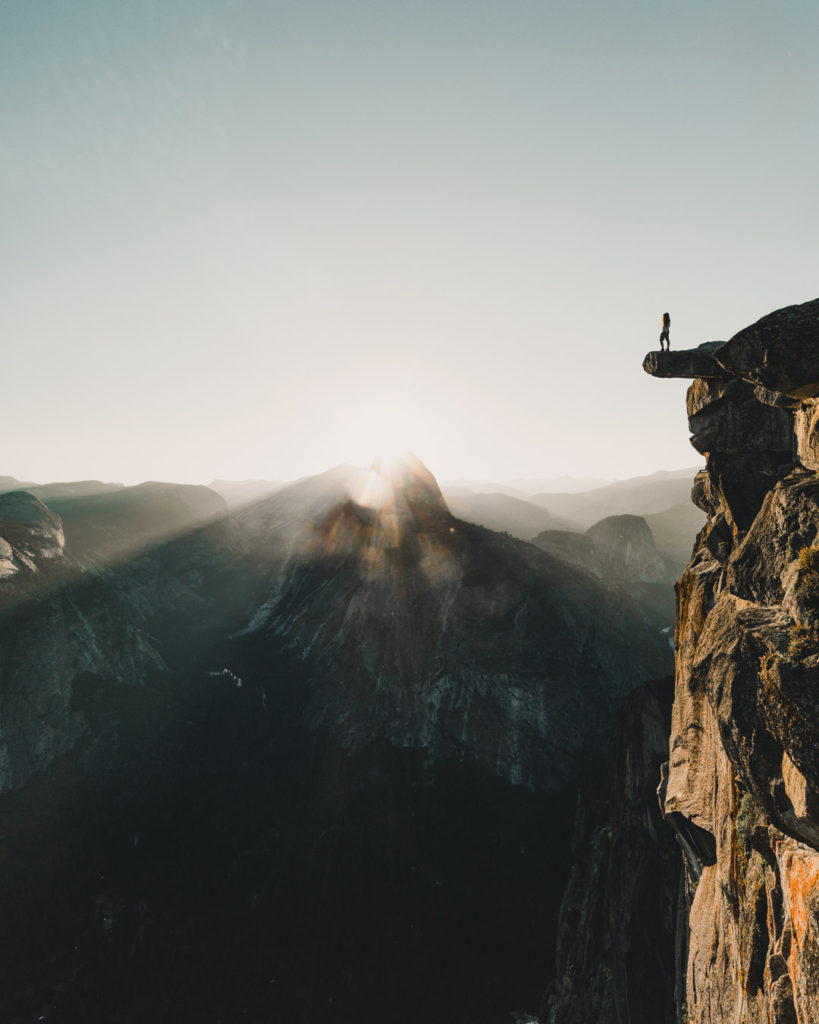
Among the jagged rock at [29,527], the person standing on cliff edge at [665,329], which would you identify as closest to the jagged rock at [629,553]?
the person standing on cliff edge at [665,329]

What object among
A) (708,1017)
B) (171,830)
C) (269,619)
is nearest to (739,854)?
(708,1017)

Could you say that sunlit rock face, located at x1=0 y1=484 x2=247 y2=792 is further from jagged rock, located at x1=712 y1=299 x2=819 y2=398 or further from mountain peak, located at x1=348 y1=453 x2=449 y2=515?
jagged rock, located at x1=712 y1=299 x2=819 y2=398

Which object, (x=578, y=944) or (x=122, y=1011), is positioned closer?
(x=578, y=944)

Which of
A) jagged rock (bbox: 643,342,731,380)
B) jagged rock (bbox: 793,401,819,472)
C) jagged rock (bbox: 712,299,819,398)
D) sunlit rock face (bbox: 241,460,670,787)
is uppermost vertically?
jagged rock (bbox: 643,342,731,380)

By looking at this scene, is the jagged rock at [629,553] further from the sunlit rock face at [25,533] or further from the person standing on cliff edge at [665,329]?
the sunlit rock face at [25,533]

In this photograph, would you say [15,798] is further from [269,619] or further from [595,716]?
[595,716]

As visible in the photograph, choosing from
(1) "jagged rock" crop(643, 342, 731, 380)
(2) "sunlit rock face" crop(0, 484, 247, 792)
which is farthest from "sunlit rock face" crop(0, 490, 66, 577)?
(1) "jagged rock" crop(643, 342, 731, 380)

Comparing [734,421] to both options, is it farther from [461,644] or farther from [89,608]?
[89,608]
